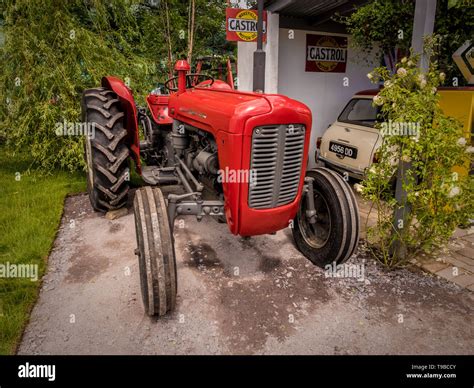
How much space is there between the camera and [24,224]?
4.03m

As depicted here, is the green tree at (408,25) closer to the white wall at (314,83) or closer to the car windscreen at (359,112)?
the car windscreen at (359,112)

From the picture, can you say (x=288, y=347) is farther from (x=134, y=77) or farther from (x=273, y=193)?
(x=134, y=77)

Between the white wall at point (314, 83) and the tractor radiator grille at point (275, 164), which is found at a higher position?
the white wall at point (314, 83)

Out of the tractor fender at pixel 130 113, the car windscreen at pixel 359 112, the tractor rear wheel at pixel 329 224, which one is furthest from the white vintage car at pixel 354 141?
the tractor fender at pixel 130 113

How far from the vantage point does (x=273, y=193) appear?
8.75 feet

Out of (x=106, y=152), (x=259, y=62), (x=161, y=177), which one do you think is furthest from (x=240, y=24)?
(x=106, y=152)

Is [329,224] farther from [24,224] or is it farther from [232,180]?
[24,224]

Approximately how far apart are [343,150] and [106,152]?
3.37 meters

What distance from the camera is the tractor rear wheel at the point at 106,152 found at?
3.73 metres

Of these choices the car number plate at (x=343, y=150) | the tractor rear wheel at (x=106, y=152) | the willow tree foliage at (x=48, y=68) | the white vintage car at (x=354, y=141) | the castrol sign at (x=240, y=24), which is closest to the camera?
the tractor rear wheel at (x=106, y=152)

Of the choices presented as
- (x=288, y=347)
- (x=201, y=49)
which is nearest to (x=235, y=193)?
(x=288, y=347)

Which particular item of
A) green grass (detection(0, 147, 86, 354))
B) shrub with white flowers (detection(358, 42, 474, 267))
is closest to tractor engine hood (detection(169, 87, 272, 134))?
shrub with white flowers (detection(358, 42, 474, 267))

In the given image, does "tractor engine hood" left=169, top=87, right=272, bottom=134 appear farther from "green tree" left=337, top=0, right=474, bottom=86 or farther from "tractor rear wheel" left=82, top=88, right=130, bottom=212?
"green tree" left=337, top=0, right=474, bottom=86

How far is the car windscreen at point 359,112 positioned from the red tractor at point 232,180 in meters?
2.68
